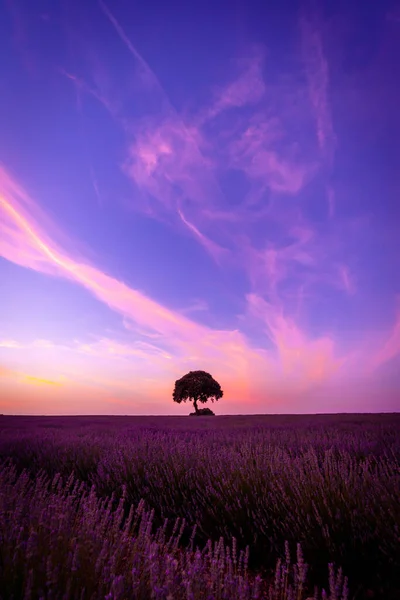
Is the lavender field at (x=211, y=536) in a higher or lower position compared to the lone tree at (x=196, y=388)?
lower

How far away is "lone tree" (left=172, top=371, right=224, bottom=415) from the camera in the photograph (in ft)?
127

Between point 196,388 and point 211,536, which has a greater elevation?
point 196,388

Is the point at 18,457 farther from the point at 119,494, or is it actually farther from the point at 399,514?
the point at 399,514

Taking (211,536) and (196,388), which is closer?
(211,536)

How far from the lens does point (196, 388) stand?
126ft

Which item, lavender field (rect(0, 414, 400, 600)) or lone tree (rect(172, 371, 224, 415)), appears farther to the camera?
lone tree (rect(172, 371, 224, 415))

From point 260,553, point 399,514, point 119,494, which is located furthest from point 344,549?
point 119,494

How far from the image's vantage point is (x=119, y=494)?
14.5ft

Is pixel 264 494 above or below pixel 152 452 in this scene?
below

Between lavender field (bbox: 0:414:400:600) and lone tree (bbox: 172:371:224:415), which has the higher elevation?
lone tree (bbox: 172:371:224:415)

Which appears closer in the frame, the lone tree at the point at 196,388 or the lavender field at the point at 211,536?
the lavender field at the point at 211,536

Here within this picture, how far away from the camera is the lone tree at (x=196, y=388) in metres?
38.6

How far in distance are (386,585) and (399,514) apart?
16.5 inches

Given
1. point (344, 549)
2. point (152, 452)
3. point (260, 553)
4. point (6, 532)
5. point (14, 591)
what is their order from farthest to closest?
point (152, 452), point (260, 553), point (344, 549), point (6, 532), point (14, 591)
